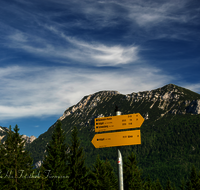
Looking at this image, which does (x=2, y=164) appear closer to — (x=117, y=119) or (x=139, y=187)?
(x=117, y=119)

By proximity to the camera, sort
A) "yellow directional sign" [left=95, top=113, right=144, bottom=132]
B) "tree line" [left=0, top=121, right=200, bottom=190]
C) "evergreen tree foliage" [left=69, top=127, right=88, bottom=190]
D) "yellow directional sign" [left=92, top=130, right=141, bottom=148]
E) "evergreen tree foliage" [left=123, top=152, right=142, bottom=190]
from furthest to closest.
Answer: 1. "evergreen tree foliage" [left=123, top=152, right=142, bottom=190]
2. "evergreen tree foliage" [left=69, top=127, right=88, bottom=190]
3. "tree line" [left=0, top=121, right=200, bottom=190]
4. "yellow directional sign" [left=95, top=113, right=144, bottom=132]
5. "yellow directional sign" [left=92, top=130, right=141, bottom=148]

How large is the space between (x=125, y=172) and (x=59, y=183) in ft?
76.4

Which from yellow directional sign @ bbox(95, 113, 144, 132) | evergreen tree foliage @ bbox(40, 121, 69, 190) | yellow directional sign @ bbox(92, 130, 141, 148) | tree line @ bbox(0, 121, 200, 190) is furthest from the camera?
evergreen tree foliage @ bbox(40, 121, 69, 190)

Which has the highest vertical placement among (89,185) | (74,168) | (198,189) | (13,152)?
(13,152)

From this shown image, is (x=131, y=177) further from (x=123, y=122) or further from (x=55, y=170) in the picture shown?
(x=123, y=122)

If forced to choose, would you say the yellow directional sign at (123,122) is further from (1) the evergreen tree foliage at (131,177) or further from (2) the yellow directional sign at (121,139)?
(1) the evergreen tree foliage at (131,177)

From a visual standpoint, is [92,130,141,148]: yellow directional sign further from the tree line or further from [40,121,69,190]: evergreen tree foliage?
[40,121,69,190]: evergreen tree foliage

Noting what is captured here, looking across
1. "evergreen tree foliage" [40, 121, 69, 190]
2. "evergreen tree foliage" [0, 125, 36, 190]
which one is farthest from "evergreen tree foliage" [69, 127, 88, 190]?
"evergreen tree foliage" [0, 125, 36, 190]

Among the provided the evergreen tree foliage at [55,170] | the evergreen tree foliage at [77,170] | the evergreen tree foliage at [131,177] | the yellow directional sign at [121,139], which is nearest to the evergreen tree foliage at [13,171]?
the evergreen tree foliage at [55,170]

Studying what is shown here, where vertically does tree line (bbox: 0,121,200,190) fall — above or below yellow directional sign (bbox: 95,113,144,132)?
below

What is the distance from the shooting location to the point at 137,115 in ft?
35.4

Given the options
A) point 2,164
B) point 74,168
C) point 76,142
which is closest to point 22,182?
point 2,164

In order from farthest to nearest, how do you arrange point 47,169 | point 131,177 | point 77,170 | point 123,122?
point 131,177 → point 77,170 → point 47,169 → point 123,122

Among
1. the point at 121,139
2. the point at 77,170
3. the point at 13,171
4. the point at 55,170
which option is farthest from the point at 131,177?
the point at 121,139
